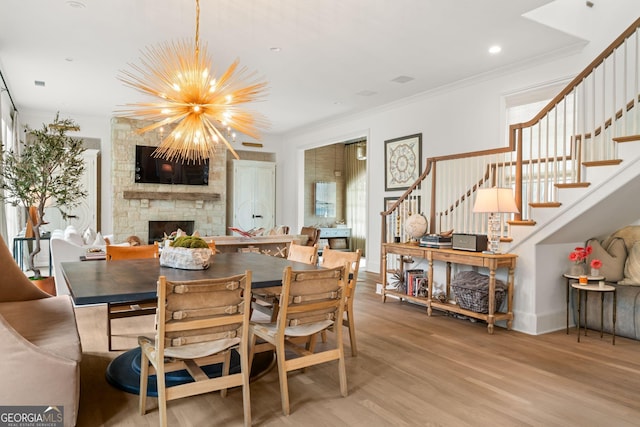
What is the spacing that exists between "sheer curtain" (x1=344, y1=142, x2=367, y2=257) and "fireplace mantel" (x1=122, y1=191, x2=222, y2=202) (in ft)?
12.1

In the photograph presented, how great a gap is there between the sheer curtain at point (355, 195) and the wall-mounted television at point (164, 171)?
13.1 ft

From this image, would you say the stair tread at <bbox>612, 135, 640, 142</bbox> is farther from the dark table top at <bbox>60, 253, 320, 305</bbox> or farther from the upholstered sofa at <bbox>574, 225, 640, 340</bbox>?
the dark table top at <bbox>60, 253, 320, 305</bbox>

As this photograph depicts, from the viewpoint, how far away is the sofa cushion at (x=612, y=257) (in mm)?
4359

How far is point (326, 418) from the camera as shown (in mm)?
2416

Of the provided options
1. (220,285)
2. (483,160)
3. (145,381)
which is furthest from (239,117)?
(483,160)

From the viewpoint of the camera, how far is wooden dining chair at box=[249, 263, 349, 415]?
7.98 feet

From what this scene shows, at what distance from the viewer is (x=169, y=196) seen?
982cm

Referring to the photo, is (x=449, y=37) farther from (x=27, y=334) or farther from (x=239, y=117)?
(x=27, y=334)

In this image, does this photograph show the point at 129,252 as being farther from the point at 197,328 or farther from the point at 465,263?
the point at 465,263

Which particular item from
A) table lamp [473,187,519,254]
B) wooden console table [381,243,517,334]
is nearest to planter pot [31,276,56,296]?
wooden console table [381,243,517,334]

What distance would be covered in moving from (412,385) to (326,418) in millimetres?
756

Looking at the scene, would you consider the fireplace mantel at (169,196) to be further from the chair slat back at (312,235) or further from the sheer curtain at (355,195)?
the sheer curtain at (355,195)

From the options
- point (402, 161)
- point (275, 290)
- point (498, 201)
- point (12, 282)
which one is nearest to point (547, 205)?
point (498, 201)

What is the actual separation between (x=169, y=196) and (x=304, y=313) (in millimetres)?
8092
